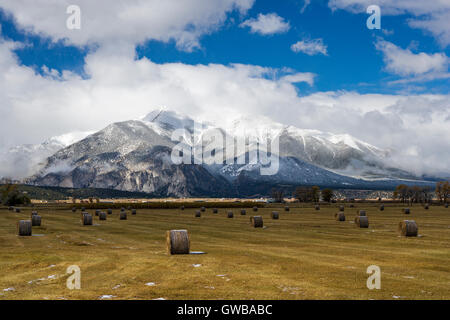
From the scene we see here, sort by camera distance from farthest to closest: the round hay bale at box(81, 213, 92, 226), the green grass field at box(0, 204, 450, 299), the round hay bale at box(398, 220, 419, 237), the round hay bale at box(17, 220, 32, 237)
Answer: the round hay bale at box(81, 213, 92, 226) → the round hay bale at box(17, 220, 32, 237) → the round hay bale at box(398, 220, 419, 237) → the green grass field at box(0, 204, 450, 299)

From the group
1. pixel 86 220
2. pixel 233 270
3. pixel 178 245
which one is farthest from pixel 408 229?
pixel 86 220

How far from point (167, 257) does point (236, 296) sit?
9690 millimetres

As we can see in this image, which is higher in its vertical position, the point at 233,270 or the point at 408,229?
the point at 408,229

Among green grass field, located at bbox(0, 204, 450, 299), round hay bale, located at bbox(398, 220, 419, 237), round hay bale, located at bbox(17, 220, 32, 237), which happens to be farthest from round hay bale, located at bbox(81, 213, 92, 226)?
round hay bale, located at bbox(398, 220, 419, 237)

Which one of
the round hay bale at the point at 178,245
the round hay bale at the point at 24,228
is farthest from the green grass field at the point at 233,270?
the round hay bale at the point at 24,228

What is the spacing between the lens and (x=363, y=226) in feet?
159

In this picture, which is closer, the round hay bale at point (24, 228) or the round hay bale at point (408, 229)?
the round hay bale at point (408, 229)

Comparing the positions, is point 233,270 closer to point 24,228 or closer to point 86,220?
point 24,228

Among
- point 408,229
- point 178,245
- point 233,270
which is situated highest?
point 178,245

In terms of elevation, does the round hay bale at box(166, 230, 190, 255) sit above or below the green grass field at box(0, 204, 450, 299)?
above

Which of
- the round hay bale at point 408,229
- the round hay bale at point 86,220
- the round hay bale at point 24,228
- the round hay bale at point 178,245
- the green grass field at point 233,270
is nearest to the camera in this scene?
the green grass field at point 233,270

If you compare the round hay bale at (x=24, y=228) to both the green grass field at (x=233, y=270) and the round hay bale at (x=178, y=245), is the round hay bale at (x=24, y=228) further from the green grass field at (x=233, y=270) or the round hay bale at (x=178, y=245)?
the round hay bale at (x=178, y=245)

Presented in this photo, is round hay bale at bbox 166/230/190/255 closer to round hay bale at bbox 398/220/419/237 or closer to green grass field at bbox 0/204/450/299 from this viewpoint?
green grass field at bbox 0/204/450/299
